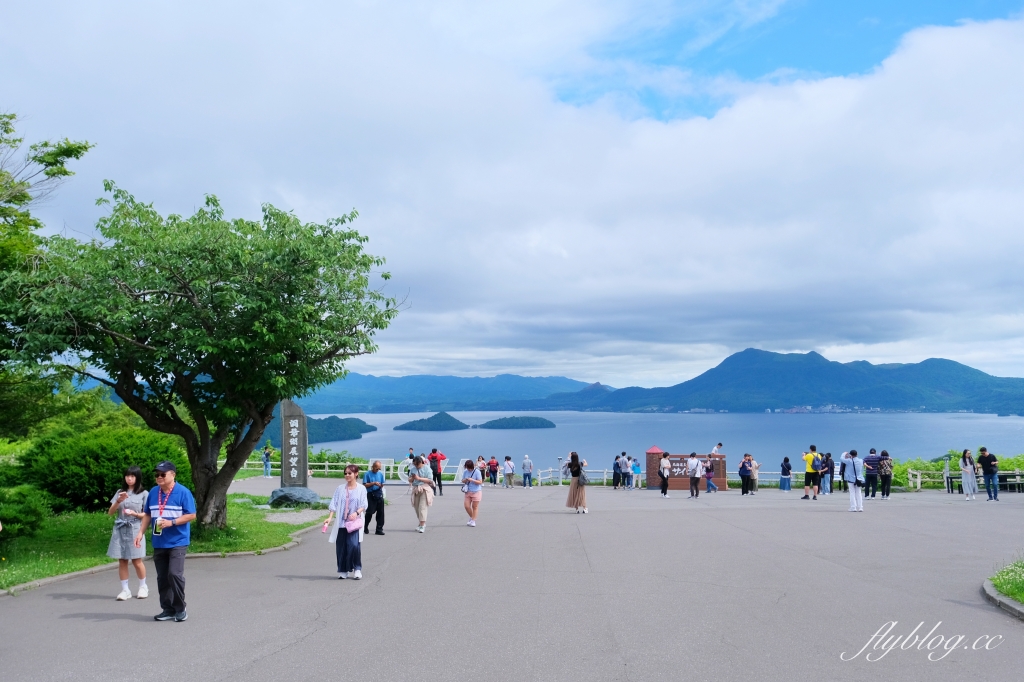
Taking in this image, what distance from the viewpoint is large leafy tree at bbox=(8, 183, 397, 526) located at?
12.2m

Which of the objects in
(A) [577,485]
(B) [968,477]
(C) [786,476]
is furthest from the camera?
(C) [786,476]

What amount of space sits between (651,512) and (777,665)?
15.6 metres

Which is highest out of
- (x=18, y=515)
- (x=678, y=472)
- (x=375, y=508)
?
(x=18, y=515)

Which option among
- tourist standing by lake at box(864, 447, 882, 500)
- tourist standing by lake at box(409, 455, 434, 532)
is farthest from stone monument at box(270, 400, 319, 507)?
tourist standing by lake at box(864, 447, 882, 500)

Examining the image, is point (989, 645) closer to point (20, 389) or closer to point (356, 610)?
point (356, 610)

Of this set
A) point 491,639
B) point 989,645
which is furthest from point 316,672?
point 989,645

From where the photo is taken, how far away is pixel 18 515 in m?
12.0

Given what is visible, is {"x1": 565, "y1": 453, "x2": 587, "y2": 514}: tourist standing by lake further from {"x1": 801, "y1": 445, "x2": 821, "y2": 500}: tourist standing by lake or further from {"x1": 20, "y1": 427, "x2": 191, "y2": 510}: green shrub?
{"x1": 20, "y1": 427, "x2": 191, "y2": 510}: green shrub

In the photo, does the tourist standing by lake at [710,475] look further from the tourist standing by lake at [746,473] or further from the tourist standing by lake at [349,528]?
the tourist standing by lake at [349,528]

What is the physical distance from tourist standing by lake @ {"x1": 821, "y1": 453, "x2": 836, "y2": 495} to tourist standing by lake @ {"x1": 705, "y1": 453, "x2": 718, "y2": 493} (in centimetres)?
469

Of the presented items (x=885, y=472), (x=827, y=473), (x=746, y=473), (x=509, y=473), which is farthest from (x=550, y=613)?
(x=509, y=473)

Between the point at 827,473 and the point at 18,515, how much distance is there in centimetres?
2707

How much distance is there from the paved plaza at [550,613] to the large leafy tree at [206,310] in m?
3.00

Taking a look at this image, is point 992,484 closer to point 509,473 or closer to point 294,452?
point 509,473
